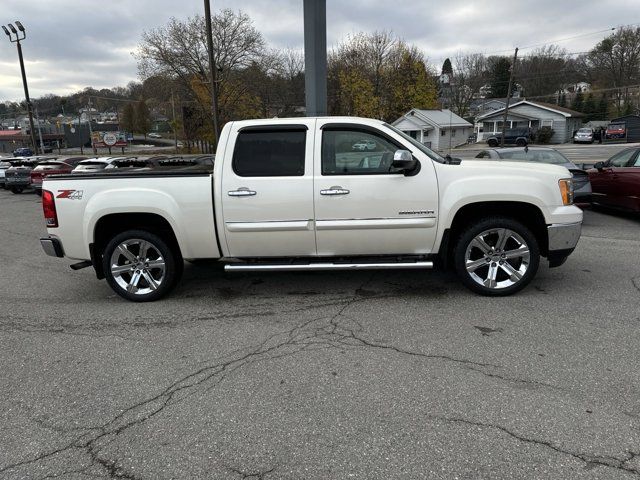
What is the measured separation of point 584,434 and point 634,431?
301 mm

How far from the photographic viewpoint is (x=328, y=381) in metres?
3.37

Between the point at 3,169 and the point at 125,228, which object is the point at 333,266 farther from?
the point at 3,169

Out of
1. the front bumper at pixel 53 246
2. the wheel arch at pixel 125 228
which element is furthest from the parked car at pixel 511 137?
the front bumper at pixel 53 246

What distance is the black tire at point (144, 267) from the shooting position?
16.5ft

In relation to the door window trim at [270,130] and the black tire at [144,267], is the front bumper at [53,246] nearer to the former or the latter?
the black tire at [144,267]

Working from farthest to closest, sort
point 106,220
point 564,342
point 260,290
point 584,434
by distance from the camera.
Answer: point 260,290 → point 106,220 → point 564,342 → point 584,434

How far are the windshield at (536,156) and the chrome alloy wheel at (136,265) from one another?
24.3 ft

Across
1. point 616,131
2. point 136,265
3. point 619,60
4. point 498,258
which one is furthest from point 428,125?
point 136,265

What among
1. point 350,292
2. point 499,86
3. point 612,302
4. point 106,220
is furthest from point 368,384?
point 499,86

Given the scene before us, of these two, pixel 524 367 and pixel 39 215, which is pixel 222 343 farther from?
pixel 39 215

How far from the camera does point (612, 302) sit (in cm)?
476

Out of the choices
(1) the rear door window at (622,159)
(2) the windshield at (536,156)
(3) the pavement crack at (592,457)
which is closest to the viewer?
(3) the pavement crack at (592,457)

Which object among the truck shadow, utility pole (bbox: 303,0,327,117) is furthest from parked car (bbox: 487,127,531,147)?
the truck shadow

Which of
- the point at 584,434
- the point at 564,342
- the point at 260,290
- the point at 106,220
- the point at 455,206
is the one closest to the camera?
the point at 584,434
